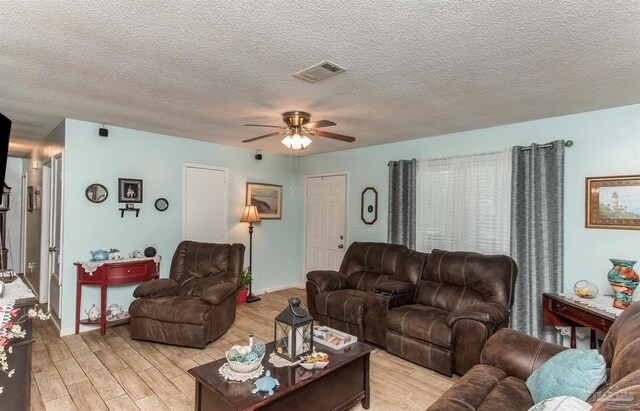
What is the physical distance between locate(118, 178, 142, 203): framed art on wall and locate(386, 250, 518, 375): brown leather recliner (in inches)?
132

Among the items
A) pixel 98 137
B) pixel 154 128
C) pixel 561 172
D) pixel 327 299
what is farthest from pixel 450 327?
pixel 98 137

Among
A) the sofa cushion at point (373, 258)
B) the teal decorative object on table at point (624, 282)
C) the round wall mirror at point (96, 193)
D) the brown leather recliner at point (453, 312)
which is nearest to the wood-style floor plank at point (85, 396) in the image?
the round wall mirror at point (96, 193)

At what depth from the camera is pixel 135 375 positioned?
112 inches

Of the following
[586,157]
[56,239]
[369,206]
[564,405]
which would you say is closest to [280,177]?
[369,206]

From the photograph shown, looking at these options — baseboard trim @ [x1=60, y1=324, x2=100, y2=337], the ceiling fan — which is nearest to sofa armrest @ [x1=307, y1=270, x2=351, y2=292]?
the ceiling fan

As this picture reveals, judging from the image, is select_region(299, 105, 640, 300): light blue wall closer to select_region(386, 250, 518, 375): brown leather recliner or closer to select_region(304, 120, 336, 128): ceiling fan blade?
select_region(386, 250, 518, 375): brown leather recliner

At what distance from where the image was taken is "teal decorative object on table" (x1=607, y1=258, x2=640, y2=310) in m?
2.66

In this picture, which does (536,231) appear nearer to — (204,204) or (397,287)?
(397,287)

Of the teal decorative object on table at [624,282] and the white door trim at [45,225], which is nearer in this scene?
the teal decorative object on table at [624,282]

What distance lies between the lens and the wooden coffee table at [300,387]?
1838mm

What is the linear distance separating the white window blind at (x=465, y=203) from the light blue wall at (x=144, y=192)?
2.67 meters

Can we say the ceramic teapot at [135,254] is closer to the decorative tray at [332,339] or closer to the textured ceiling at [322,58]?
the textured ceiling at [322,58]

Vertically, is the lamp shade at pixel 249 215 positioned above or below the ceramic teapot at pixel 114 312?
above

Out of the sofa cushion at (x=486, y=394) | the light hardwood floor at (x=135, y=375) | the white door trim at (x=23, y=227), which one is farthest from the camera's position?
the white door trim at (x=23, y=227)
